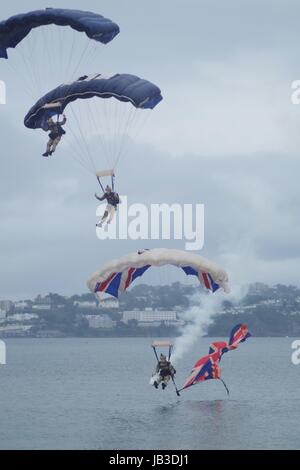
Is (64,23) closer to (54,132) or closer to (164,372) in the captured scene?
(54,132)

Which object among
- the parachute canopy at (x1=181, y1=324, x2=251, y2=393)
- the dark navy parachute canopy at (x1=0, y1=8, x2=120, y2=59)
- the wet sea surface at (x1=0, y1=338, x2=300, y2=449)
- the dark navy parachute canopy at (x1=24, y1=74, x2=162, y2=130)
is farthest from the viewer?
the parachute canopy at (x1=181, y1=324, x2=251, y2=393)

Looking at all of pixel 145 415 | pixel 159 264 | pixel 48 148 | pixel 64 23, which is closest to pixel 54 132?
pixel 48 148

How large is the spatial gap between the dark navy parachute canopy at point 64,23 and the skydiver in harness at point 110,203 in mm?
6956

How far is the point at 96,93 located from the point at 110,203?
519 cm

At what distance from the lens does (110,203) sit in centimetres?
5453

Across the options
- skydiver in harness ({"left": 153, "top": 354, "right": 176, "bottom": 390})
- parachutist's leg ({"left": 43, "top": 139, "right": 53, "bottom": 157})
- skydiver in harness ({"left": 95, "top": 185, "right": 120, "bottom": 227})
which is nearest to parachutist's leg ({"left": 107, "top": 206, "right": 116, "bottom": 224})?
skydiver in harness ({"left": 95, "top": 185, "right": 120, "bottom": 227})

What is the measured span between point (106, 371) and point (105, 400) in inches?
1891

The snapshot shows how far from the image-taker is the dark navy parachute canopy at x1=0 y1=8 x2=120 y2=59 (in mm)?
52062

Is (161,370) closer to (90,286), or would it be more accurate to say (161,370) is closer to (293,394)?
(90,286)

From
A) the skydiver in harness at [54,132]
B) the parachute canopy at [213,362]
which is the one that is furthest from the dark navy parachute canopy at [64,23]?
the parachute canopy at [213,362]

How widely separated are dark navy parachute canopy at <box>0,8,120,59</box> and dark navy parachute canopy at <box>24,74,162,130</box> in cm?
195

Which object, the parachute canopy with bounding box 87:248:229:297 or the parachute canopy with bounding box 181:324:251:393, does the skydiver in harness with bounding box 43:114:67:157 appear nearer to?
the parachute canopy with bounding box 87:248:229:297
